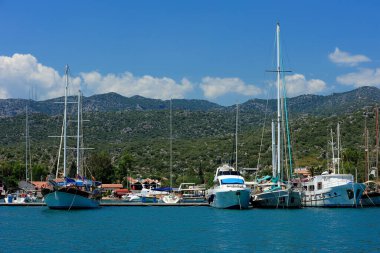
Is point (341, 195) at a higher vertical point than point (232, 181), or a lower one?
lower

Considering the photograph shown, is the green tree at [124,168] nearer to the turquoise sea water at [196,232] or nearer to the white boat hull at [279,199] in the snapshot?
the white boat hull at [279,199]

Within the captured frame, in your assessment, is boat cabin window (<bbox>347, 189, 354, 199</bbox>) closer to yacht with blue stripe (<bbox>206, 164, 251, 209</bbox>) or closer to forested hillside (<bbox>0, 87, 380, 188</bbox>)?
yacht with blue stripe (<bbox>206, 164, 251, 209</bbox>)

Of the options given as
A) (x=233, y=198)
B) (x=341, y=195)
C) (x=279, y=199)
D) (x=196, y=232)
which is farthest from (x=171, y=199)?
(x=196, y=232)

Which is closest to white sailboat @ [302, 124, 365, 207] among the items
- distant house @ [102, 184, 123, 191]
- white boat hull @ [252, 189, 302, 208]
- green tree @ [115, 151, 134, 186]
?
white boat hull @ [252, 189, 302, 208]

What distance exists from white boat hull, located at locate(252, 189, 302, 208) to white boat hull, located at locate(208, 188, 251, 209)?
2224mm

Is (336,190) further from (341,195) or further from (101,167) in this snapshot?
(101,167)

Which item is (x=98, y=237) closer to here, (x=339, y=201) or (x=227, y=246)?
(x=227, y=246)

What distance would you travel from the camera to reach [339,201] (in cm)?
7156

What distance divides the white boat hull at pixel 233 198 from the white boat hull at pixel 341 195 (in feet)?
32.5

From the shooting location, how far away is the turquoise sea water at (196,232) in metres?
37.9

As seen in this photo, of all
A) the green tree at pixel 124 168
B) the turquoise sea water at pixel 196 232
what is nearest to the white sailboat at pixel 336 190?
the turquoise sea water at pixel 196 232

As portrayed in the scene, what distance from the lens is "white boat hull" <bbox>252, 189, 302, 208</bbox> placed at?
6731 cm

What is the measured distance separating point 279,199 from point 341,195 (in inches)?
325

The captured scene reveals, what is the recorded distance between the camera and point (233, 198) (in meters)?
68.0
